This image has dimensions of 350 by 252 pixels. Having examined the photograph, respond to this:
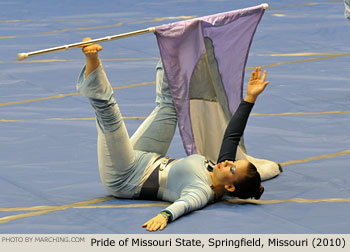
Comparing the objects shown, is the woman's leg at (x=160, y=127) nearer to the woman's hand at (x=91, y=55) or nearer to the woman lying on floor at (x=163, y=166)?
the woman lying on floor at (x=163, y=166)

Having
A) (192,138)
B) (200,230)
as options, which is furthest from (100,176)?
(200,230)

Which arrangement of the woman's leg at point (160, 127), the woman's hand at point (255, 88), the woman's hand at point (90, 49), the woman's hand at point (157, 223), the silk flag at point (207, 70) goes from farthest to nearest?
the woman's leg at point (160, 127) → the silk flag at point (207, 70) → the woman's hand at point (255, 88) → the woman's hand at point (90, 49) → the woman's hand at point (157, 223)

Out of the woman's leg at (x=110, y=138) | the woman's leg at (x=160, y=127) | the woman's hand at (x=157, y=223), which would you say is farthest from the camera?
the woman's leg at (x=160, y=127)

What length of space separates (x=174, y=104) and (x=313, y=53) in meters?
3.30

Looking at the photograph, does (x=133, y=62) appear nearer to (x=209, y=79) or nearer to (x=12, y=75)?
(x=12, y=75)

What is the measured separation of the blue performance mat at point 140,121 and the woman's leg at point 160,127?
1.08ft

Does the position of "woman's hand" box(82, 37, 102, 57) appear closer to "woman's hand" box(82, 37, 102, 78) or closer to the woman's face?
"woman's hand" box(82, 37, 102, 78)

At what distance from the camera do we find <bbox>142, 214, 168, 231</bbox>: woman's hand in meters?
3.63

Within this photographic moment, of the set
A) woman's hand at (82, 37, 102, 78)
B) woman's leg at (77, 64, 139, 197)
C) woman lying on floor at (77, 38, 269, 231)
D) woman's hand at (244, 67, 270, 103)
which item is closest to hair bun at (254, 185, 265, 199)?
woman lying on floor at (77, 38, 269, 231)

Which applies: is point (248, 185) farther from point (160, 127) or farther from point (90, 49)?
point (90, 49)

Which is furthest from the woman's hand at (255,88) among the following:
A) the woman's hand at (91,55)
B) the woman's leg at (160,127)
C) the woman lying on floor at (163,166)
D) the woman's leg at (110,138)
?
the woman's hand at (91,55)

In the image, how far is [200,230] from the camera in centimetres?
365

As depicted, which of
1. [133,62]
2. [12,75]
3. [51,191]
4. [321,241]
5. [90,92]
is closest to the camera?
[321,241]

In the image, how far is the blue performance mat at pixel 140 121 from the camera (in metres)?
3.84
